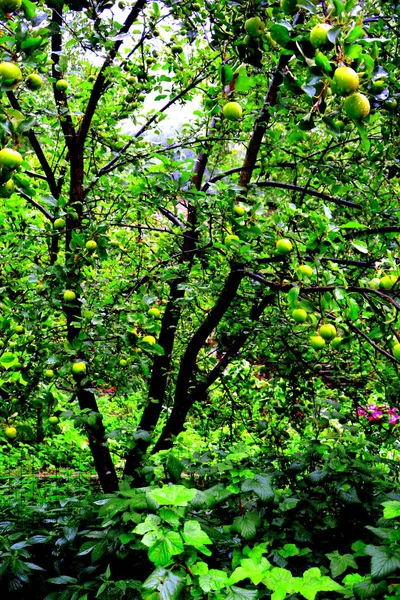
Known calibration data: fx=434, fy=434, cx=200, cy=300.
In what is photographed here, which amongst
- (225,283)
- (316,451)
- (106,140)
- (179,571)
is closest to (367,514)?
(316,451)

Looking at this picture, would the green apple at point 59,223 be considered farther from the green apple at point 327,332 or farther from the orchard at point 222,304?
the green apple at point 327,332

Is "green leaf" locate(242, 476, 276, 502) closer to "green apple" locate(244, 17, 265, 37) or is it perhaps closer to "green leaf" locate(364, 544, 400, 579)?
"green leaf" locate(364, 544, 400, 579)

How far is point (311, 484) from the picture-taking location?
2.14m

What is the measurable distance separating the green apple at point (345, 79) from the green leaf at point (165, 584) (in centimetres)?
134

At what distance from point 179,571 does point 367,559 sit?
1.06m

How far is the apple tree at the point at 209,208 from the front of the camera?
53.4 inches

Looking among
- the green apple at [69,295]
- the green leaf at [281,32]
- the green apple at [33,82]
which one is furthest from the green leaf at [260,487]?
the green apple at [33,82]

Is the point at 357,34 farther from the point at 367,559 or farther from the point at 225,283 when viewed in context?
the point at 367,559

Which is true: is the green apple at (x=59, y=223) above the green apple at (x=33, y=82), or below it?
below

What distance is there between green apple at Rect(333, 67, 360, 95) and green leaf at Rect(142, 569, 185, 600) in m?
1.34

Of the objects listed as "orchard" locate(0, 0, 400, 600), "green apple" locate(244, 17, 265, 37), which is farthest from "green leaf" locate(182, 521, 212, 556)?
"green apple" locate(244, 17, 265, 37)

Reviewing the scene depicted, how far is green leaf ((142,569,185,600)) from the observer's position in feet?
3.81

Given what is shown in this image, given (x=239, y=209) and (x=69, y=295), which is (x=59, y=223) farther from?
(x=239, y=209)

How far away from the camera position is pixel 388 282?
5.00 ft
